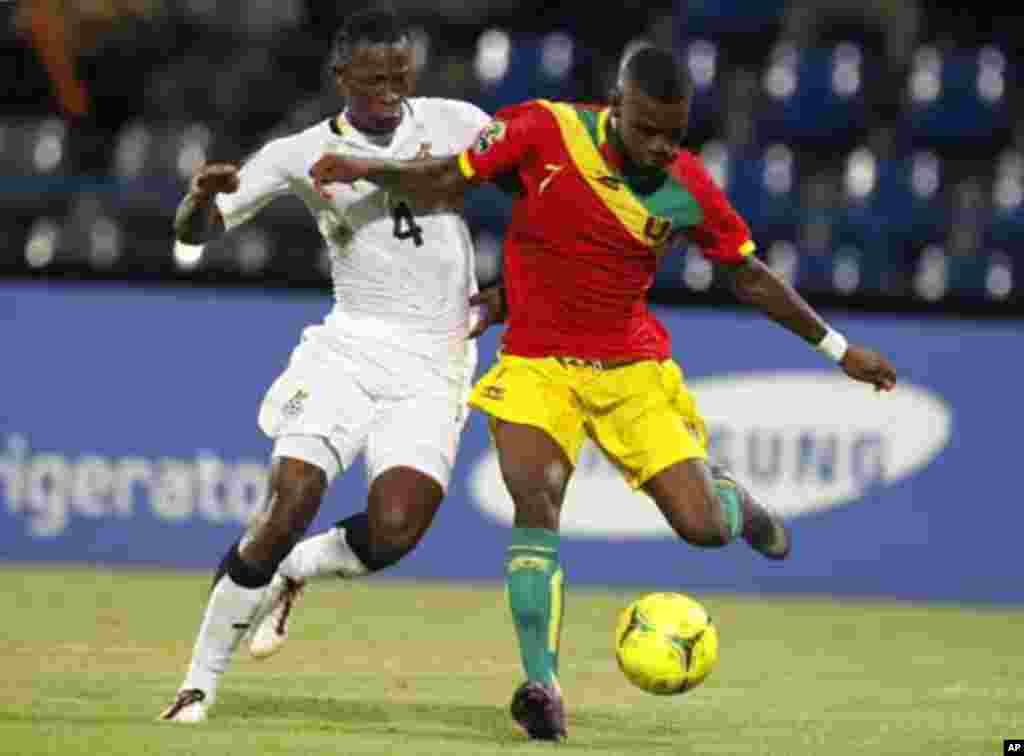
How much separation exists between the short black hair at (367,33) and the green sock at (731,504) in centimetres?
198

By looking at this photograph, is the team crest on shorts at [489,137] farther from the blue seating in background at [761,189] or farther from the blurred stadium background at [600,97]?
the blue seating in background at [761,189]

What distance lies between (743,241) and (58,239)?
28.4 feet

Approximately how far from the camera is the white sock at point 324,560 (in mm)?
9109

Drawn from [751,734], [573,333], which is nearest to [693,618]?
[751,734]

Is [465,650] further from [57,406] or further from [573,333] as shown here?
[57,406]

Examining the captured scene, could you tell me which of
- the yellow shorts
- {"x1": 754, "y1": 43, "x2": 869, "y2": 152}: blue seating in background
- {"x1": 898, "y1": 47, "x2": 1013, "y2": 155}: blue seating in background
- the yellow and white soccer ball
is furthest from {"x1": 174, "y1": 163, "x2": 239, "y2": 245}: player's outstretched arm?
{"x1": 898, "y1": 47, "x2": 1013, "y2": 155}: blue seating in background

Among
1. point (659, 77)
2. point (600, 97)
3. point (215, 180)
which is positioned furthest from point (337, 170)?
point (600, 97)

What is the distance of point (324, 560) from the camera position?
9.19 metres

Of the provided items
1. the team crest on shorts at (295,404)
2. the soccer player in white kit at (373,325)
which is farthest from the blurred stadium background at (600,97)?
the team crest on shorts at (295,404)

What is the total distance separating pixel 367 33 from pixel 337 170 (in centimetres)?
60

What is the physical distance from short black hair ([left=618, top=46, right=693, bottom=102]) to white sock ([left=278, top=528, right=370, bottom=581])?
207cm

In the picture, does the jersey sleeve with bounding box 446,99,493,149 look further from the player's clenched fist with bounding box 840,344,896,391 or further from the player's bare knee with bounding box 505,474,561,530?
the player's clenched fist with bounding box 840,344,896,391

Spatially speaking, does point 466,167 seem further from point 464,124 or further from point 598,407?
point 598,407

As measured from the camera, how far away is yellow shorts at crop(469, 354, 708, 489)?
853 centimetres
